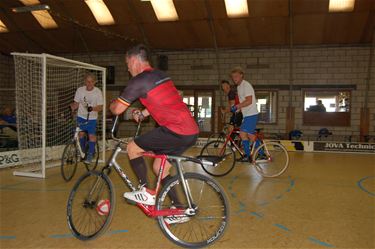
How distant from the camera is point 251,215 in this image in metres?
3.41

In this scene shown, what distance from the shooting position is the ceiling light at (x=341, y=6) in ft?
32.4

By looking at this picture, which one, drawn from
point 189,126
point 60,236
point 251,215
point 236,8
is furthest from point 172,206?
point 236,8

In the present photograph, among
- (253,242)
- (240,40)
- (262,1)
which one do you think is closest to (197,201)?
(253,242)

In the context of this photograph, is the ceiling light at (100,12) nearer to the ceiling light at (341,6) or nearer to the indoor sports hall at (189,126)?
the indoor sports hall at (189,126)

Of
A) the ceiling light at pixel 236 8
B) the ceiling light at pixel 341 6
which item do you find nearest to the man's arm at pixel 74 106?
the ceiling light at pixel 236 8

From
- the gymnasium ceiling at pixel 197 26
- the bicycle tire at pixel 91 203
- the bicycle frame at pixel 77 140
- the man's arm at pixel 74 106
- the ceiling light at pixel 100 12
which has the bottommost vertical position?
the bicycle tire at pixel 91 203

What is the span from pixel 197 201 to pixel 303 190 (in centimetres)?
249

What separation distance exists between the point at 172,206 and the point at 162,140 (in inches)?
19.8

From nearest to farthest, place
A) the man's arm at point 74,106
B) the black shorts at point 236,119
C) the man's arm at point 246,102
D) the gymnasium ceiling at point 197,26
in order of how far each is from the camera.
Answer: the man's arm at point 246,102 < the man's arm at point 74,106 < the black shorts at point 236,119 < the gymnasium ceiling at point 197,26

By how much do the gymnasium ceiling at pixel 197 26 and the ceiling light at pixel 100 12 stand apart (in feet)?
0.55

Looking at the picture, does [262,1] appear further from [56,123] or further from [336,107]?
[56,123]

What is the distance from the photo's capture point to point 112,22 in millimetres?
11844

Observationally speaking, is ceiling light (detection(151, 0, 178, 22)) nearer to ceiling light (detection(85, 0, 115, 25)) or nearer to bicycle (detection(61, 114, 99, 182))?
ceiling light (detection(85, 0, 115, 25))

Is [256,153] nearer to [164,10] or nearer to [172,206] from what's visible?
[172,206]
